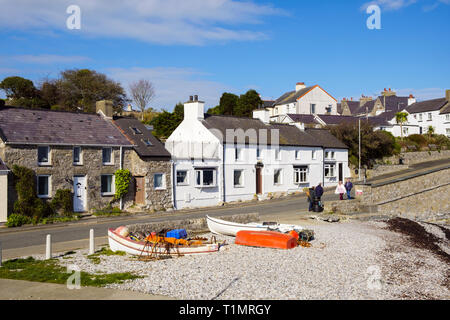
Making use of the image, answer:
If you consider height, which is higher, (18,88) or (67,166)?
(18,88)

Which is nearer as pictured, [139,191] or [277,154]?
[139,191]

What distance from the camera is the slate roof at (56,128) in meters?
26.6

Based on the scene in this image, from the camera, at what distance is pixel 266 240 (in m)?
16.8

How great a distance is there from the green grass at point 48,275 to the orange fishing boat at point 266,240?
5.75 meters

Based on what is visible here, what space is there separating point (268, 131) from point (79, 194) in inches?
775

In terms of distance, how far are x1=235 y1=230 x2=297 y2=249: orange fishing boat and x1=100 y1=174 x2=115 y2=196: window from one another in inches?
597

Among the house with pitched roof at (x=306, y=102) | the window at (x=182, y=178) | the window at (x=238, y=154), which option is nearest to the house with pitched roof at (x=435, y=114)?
the house with pitched roof at (x=306, y=102)

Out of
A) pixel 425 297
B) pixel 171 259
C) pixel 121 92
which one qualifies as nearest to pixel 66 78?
pixel 121 92

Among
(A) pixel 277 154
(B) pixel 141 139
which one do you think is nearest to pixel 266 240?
(B) pixel 141 139

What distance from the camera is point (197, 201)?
33.7m

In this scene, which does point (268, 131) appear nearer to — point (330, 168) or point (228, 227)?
point (330, 168)

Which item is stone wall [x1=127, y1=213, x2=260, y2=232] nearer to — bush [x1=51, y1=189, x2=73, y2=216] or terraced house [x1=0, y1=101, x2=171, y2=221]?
bush [x1=51, y1=189, x2=73, y2=216]

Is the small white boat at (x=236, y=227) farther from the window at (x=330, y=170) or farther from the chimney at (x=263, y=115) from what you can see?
the window at (x=330, y=170)
